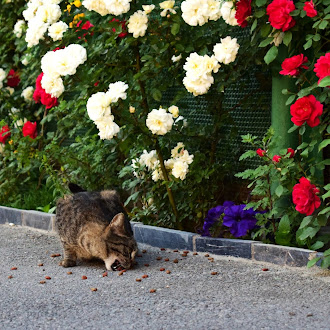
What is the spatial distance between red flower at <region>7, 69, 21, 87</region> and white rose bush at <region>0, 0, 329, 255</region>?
1776mm

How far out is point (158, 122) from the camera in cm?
502

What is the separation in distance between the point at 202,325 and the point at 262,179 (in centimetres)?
170

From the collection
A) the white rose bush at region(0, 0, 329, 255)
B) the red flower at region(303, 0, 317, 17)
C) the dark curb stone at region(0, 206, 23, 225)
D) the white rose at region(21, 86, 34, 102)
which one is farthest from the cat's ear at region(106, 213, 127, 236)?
the white rose at region(21, 86, 34, 102)

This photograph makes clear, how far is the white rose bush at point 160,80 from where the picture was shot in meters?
4.76

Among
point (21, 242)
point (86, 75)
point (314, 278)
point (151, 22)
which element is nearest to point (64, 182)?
point (21, 242)

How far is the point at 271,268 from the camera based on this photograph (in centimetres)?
458

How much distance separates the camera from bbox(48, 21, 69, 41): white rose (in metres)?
5.34

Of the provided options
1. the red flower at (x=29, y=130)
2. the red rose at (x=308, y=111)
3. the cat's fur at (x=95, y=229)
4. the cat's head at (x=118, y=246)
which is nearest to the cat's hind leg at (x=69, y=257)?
the cat's fur at (x=95, y=229)

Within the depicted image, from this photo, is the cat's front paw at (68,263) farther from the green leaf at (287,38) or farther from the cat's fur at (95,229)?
the green leaf at (287,38)

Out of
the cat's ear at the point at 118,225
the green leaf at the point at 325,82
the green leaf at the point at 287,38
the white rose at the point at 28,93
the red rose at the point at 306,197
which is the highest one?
the green leaf at the point at 287,38

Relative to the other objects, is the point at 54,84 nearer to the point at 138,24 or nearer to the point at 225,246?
the point at 138,24

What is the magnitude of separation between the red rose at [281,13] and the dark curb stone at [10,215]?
3562 millimetres

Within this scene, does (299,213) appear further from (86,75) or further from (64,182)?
(64,182)

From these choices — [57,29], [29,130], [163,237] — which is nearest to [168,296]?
[163,237]
